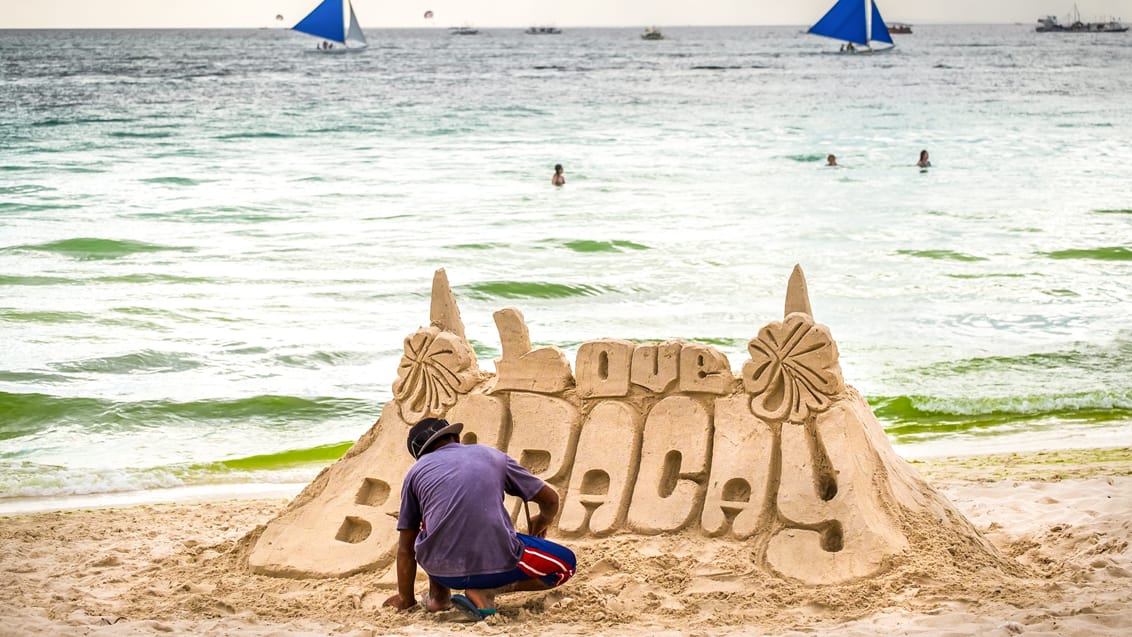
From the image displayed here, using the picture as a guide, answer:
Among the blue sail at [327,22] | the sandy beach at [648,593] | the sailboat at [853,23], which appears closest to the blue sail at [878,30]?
the sailboat at [853,23]

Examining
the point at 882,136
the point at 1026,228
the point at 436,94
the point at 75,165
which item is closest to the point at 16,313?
the point at 1026,228

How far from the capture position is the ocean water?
10375 mm

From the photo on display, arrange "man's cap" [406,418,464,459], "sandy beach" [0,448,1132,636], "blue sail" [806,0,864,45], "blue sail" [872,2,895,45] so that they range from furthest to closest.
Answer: "blue sail" [872,2,895,45] → "blue sail" [806,0,864,45] → "man's cap" [406,418,464,459] → "sandy beach" [0,448,1132,636]

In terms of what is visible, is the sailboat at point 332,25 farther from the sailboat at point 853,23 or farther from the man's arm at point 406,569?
the man's arm at point 406,569

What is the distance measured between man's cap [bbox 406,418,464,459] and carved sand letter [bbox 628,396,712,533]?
40.0 inches

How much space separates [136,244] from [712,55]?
81.6 metres

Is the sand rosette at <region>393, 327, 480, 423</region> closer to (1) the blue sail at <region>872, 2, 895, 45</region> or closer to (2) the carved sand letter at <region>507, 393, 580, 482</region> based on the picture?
(2) the carved sand letter at <region>507, 393, 580, 482</region>

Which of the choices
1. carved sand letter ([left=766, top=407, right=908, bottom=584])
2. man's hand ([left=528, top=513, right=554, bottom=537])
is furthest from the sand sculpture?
man's hand ([left=528, top=513, right=554, bottom=537])

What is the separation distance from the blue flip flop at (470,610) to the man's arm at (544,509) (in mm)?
416

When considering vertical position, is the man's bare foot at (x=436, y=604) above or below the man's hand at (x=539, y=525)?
below

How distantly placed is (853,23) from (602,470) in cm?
6329

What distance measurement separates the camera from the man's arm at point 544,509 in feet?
17.4

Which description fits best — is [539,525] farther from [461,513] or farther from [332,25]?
[332,25]

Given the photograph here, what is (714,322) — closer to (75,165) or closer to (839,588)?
(839,588)
